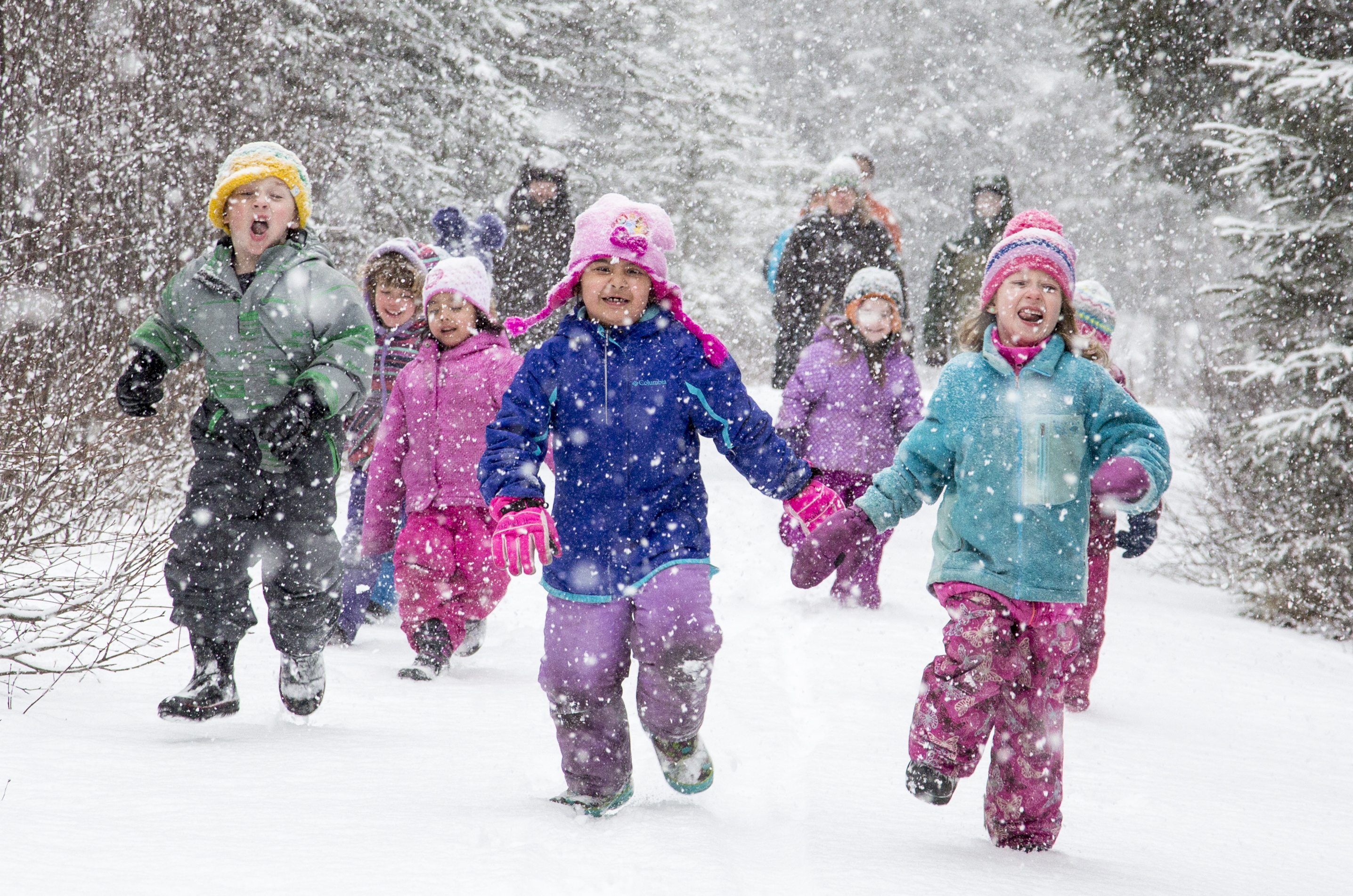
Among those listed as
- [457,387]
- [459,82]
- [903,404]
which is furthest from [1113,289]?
[457,387]

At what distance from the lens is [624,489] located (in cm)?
→ 331

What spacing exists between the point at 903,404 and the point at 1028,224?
11.7 ft

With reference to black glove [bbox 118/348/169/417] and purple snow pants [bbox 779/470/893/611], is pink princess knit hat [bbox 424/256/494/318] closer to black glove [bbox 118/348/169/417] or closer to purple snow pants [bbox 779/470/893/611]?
black glove [bbox 118/348/169/417]

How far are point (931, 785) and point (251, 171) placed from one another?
9.83ft

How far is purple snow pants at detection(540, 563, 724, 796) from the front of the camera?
10.5 feet

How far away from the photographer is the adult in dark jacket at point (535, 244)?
1068 centimetres

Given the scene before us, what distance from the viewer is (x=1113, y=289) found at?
3581 cm

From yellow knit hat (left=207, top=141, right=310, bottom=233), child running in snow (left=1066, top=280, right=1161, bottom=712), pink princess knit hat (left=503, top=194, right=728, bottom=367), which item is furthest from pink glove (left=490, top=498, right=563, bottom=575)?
child running in snow (left=1066, top=280, right=1161, bottom=712)

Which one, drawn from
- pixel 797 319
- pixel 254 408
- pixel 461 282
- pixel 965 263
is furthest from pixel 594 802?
pixel 965 263

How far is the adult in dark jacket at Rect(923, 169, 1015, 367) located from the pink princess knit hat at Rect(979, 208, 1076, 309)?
6127 millimetres

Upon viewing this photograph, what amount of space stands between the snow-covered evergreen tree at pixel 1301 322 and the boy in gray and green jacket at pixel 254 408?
227 inches

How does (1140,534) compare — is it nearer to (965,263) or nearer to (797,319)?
(797,319)

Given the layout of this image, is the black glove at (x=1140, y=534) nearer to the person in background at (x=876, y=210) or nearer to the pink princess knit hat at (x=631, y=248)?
the pink princess knit hat at (x=631, y=248)

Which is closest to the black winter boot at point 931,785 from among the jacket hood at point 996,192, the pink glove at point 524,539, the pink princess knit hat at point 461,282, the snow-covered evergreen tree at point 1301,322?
the pink glove at point 524,539
